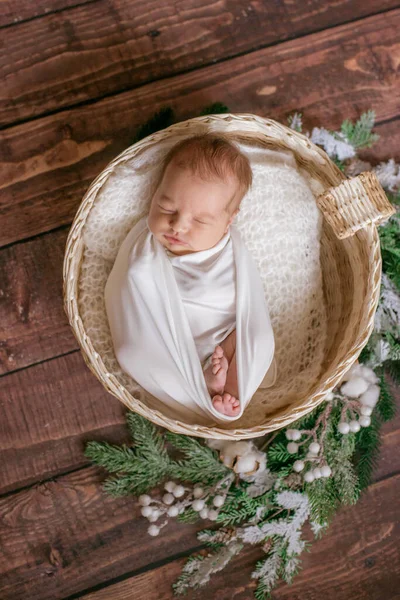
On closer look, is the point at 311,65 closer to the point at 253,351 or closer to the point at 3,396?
the point at 253,351

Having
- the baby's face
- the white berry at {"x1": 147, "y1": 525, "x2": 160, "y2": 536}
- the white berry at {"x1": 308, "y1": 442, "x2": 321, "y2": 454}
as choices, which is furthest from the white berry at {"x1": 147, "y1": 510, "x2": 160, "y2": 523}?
the baby's face

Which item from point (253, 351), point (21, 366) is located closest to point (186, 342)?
point (253, 351)

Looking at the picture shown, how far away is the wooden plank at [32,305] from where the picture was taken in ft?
4.58

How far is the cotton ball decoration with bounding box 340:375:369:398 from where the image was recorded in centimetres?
132

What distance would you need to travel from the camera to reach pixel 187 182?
1.19 m

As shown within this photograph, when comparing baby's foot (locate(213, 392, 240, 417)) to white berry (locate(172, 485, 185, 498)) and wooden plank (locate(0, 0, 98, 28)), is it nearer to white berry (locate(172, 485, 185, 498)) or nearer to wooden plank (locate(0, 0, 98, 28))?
white berry (locate(172, 485, 185, 498))

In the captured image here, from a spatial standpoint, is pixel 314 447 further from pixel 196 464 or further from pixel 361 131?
pixel 361 131

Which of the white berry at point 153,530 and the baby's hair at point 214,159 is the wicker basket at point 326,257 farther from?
the white berry at point 153,530

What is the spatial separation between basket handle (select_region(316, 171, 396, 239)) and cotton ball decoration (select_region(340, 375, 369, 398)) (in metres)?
0.40

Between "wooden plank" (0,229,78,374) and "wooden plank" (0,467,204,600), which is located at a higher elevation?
"wooden plank" (0,229,78,374)

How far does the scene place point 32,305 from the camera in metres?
1.40

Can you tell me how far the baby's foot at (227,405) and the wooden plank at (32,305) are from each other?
0.40 meters

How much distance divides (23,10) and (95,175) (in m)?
0.45

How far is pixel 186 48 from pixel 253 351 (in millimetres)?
809
